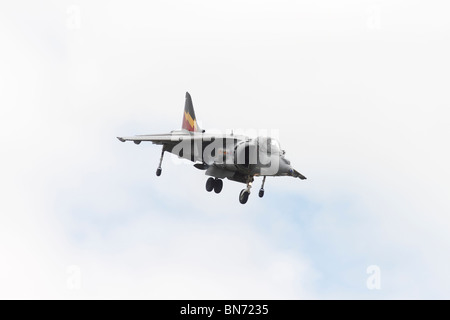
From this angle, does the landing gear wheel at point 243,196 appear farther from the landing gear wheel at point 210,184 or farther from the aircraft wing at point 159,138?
the aircraft wing at point 159,138

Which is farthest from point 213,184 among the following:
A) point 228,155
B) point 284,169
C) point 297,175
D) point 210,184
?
point 297,175

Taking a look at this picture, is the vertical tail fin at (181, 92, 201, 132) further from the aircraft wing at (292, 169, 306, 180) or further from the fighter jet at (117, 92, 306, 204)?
the aircraft wing at (292, 169, 306, 180)

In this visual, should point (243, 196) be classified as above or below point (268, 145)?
below

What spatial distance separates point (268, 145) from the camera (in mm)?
84812

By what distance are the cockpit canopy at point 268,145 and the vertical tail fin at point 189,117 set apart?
13.0 metres

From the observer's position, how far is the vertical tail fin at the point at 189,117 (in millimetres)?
96625

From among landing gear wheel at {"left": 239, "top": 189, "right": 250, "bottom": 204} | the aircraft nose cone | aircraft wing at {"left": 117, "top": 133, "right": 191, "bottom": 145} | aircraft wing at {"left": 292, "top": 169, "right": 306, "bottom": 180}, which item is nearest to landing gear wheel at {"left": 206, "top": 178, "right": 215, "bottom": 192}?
aircraft wing at {"left": 117, "top": 133, "right": 191, "bottom": 145}

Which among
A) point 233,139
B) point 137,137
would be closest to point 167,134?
point 137,137

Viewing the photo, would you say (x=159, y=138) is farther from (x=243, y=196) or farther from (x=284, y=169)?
(x=284, y=169)

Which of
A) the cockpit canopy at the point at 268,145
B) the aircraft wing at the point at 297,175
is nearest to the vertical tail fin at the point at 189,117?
the aircraft wing at the point at 297,175

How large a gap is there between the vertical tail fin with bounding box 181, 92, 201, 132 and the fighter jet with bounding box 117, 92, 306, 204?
1.67m

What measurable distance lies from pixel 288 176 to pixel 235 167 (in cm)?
550

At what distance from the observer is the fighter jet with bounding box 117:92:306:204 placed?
84.8 meters

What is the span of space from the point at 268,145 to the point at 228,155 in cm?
393
